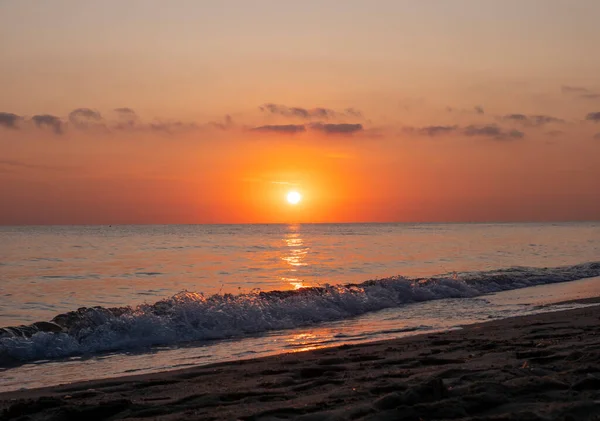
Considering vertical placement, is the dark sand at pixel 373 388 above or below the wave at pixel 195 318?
above

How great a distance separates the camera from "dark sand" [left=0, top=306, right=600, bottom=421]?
16.4 feet

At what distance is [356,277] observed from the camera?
27391mm

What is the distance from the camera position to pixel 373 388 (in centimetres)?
601

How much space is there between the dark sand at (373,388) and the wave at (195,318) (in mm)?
4073

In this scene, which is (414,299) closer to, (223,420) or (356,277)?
(356,277)

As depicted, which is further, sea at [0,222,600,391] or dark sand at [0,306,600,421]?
sea at [0,222,600,391]

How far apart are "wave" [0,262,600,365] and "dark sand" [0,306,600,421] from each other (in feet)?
13.4

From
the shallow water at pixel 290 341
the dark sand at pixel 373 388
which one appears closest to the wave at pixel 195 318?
the shallow water at pixel 290 341

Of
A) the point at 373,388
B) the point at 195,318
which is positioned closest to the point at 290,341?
the point at 195,318

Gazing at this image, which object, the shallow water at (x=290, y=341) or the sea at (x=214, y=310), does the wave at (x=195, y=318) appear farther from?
the shallow water at (x=290, y=341)

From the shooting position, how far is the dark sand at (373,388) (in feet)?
16.4

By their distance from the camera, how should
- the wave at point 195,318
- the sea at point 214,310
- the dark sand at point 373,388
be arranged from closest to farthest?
the dark sand at point 373,388 < the sea at point 214,310 < the wave at point 195,318

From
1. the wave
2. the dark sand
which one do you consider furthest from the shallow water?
the dark sand

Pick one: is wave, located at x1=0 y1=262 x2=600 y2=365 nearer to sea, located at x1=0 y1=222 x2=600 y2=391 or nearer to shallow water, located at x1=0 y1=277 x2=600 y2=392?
sea, located at x1=0 y1=222 x2=600 y2=391
